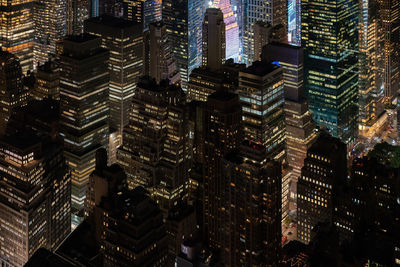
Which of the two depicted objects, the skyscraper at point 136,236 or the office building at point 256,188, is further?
the office building at point 256,188

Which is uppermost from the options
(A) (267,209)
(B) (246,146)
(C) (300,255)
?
(B) (246,146)

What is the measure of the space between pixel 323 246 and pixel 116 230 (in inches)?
1993

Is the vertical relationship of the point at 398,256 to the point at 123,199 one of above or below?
below

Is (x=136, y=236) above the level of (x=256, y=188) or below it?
below

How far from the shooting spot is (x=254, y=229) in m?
198

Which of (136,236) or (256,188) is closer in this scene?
(136,236)

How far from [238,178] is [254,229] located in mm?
14529

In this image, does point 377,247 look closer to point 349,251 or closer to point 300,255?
point 349,251

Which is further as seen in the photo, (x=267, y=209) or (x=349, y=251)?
(x=267, y=209)

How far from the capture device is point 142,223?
176m

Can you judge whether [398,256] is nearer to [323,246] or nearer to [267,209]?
[323,246]

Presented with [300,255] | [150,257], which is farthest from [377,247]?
[150,257]

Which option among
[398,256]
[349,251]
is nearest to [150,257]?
[349,251]

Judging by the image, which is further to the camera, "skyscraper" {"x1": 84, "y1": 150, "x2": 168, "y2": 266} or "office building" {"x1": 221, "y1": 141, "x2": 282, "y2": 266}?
"office building" {"x1": 221, "y1": 141, "x2": 282, "y2": 266}
